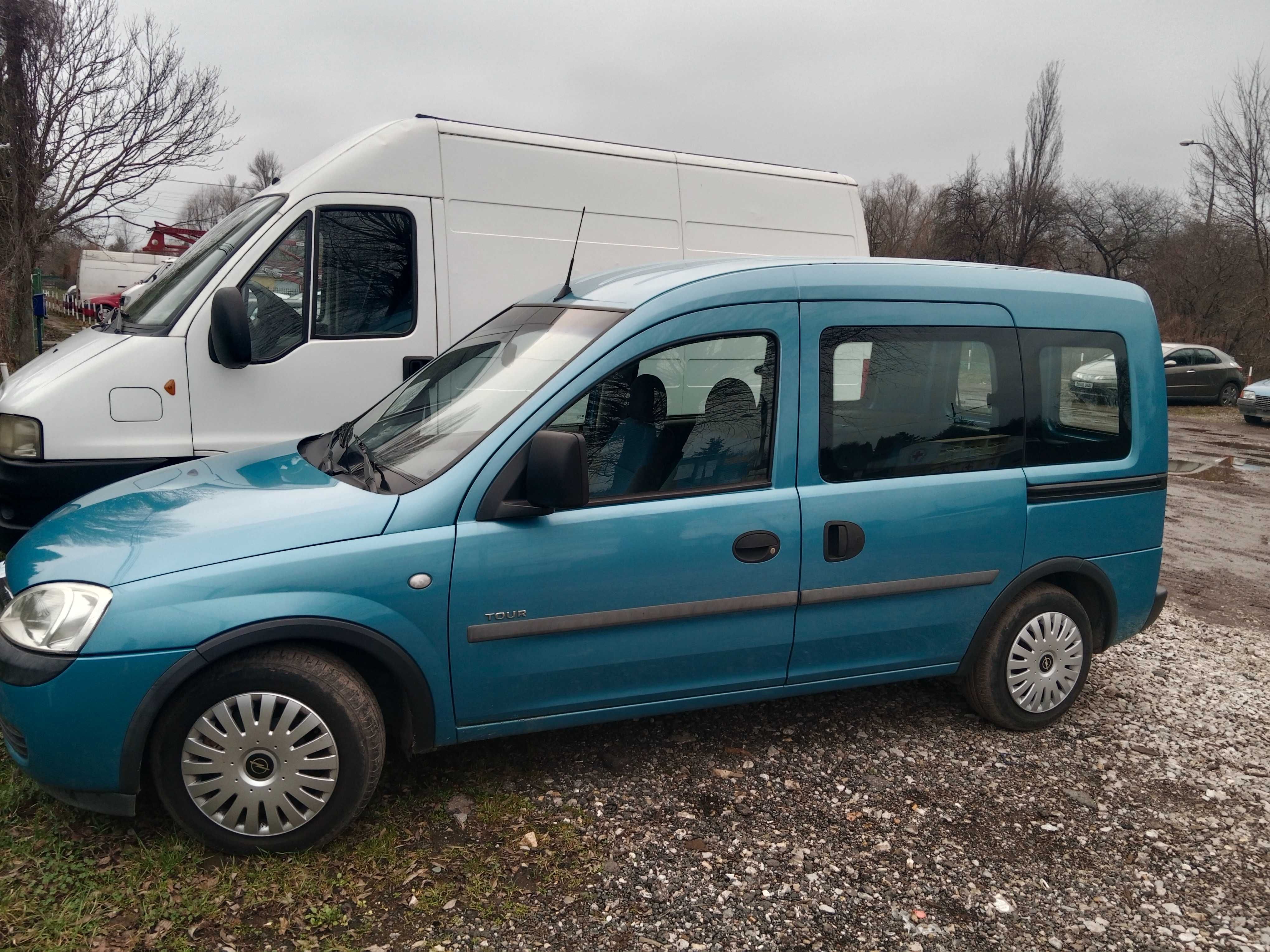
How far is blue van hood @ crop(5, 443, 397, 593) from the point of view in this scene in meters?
2.89

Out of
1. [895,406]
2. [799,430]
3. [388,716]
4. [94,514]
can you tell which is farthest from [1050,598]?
[94,514]

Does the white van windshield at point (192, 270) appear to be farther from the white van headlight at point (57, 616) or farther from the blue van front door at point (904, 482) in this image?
the blue van front door at point (904, 482)

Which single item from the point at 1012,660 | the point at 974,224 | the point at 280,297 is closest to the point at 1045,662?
the point at 1012,660

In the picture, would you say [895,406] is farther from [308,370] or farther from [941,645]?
[308,370]

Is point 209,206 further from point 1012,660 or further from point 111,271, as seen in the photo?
point 1012,660

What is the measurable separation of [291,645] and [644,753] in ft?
5.09

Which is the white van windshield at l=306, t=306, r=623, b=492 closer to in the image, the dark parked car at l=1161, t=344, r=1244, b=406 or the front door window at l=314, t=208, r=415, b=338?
the front door window at l=314, t=208, r=415, b=338

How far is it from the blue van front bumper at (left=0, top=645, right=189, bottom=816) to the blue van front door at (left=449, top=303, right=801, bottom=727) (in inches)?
36.7

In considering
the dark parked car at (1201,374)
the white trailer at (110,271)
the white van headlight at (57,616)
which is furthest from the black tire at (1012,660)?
the white trailer at (110,271)

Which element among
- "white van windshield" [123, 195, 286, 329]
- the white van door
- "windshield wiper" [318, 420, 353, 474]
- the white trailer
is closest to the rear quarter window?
"windshield wiper" [318, 420, 353, 474]

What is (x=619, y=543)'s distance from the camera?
3232 millimetres

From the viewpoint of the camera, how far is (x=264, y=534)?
2.96 meters

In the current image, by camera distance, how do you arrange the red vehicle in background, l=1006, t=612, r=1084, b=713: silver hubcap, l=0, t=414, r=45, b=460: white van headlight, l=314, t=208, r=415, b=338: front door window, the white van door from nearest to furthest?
l=1006, t=612, r=1084, b=713: silver hubcap < l=0, t=414, r=45, b=460: white van headlight < the white van door < l=314, t=208, r=415, b=338: front door window < the red vehicle in background

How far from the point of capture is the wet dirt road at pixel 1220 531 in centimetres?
679
